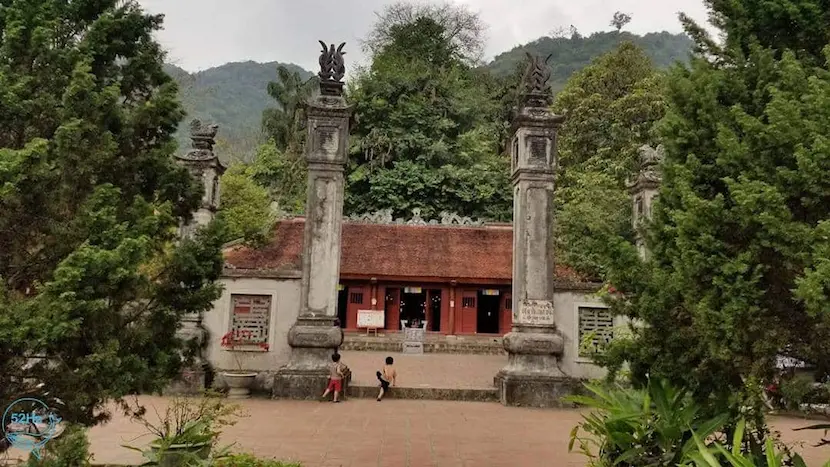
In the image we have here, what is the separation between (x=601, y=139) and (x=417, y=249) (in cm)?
1004

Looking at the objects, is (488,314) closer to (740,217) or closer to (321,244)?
(321,244)

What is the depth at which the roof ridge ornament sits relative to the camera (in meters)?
10.7

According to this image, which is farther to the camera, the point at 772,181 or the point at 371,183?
the point at 371,183

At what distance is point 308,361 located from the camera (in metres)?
9.90

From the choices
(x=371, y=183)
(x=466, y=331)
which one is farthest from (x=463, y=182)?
(x=466, y=331)

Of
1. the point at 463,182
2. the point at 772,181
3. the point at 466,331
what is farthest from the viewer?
the point at 463,182

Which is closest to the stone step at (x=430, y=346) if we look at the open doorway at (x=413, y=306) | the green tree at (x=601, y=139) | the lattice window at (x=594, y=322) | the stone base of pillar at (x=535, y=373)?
the open doorway at (x=413, y=306)

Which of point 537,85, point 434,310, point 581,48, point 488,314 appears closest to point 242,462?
point 537,85

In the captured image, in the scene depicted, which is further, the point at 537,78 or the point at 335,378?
the point at 537,78

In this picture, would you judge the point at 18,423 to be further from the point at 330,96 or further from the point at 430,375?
the point at 430,375

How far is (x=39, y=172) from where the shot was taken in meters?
4.02

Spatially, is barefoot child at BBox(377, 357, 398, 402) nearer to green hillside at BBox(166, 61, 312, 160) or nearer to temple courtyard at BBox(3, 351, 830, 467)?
temple courtyard at BBox(3, 351, 830, 467)

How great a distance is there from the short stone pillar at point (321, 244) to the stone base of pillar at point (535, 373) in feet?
9.48

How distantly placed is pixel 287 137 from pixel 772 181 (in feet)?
114
